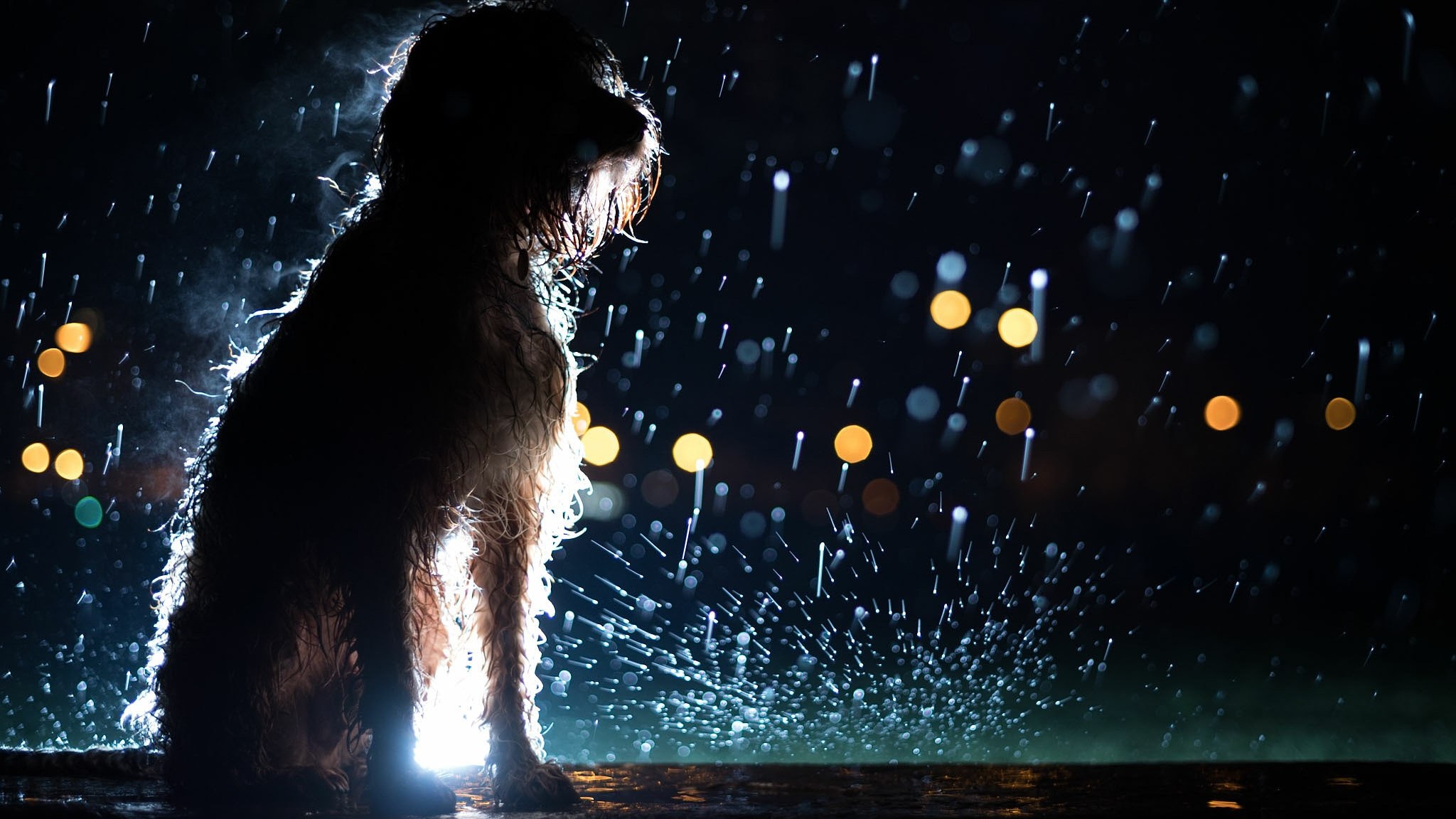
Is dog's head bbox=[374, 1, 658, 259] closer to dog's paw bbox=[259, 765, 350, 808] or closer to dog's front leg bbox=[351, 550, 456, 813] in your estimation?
dog's front leg bbox=[351, 550, 456, 813]

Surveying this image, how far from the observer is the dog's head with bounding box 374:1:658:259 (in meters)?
3.51

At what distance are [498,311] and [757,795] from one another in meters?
2.07

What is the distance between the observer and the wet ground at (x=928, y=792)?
10.5ft

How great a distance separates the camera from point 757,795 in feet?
12.1

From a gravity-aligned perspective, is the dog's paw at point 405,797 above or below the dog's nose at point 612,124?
below

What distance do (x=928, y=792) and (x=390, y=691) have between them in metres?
2.08

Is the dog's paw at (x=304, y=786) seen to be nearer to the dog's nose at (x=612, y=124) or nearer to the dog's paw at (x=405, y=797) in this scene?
the dog's paw at (x=405, y=797)

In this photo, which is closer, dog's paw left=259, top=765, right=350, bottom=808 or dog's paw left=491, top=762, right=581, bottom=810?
dog's paw left=491, top=762, right=581, bottom=810

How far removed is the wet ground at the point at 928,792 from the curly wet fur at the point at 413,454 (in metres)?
0.36

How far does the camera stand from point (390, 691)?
10.4 feet

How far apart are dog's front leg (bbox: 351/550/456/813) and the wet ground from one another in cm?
17

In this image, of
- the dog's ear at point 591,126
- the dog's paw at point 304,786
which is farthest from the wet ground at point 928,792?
the dog's ear at point 591,126

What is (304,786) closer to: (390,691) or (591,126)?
(390,691)

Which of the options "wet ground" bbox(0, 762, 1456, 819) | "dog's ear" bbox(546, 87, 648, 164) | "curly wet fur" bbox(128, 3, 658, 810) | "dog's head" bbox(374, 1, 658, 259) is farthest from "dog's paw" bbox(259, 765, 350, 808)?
"dog's ear" bbox(546, 87, 648, 164)
